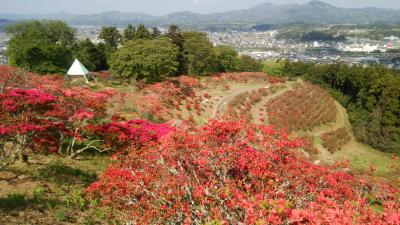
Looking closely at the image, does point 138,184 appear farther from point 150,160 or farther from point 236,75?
point 236,75

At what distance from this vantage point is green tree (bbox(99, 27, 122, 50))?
4906 cm

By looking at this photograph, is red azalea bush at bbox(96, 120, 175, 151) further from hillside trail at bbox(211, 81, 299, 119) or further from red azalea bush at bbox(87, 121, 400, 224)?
hillside trail at bbox(211, 81, 299, 119)

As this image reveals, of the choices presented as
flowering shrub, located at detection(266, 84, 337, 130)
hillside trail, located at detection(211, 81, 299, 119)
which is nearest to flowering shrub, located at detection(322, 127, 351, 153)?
flowering shrub, located at detection(266, 84, 337, 130)

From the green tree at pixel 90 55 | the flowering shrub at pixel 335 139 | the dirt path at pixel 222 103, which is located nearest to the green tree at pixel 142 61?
the dirt path at pixel 222 103

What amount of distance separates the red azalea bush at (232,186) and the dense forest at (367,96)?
3097cm

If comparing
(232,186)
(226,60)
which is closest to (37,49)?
(226,60)

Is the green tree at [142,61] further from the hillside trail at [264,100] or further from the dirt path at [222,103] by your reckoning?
the hillside trail at [264,100]

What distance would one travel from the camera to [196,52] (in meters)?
47.6

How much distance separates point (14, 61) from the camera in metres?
37.2

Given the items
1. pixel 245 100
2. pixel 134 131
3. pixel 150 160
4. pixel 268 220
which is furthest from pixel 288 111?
pixel 268 220

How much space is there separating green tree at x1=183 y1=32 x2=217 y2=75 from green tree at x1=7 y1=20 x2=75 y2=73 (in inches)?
592

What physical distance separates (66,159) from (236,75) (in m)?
38.6

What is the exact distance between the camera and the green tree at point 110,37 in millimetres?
49062

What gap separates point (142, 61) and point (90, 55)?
14.6 meters
